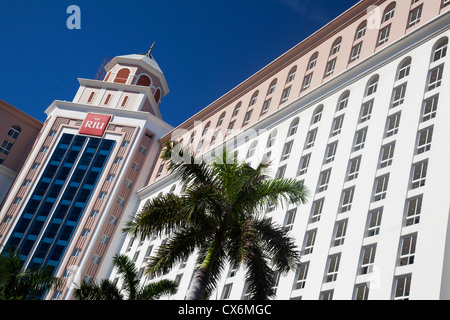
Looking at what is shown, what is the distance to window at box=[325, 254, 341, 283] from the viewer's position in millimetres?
30734

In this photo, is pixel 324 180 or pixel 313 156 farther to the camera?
pixel 313 156

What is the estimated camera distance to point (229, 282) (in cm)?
3800

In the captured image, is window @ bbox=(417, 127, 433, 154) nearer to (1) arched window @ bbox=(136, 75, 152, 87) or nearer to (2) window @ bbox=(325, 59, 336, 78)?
(2) window @ bbox=(325, 59, 336, 78)

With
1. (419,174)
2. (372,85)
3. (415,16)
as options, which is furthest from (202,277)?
(415,16)

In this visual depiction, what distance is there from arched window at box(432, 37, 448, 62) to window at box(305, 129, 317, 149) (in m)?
10.1

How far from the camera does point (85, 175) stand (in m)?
59.6

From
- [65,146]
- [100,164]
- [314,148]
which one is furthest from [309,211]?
[65,146]

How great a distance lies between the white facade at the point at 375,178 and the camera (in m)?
27.0

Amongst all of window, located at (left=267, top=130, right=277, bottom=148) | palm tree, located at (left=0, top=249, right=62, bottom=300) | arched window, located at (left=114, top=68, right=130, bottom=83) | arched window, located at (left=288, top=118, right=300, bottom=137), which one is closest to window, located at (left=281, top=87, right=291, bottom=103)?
window, located at (left=267, top=130, right=277, bottom=148)

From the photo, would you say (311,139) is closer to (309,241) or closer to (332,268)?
(309,241)

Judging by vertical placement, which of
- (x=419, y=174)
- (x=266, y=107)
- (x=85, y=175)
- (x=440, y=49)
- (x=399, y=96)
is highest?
(x=266, y=107)

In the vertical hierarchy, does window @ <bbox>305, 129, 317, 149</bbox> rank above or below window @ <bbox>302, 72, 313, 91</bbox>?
below

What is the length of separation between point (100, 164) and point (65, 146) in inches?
213

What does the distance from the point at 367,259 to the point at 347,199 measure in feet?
17.2
